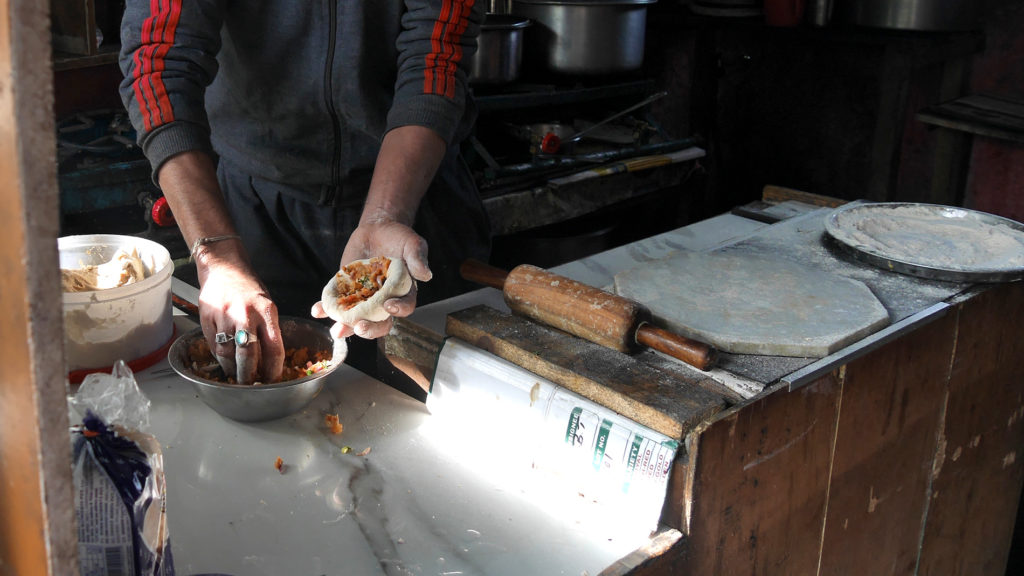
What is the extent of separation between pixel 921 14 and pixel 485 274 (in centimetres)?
325

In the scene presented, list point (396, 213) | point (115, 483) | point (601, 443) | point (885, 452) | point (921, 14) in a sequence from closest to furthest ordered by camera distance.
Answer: point (115, 483), point (601, 443), point (885, 452), point (396, 213), point (921, 14)

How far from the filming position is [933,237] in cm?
187

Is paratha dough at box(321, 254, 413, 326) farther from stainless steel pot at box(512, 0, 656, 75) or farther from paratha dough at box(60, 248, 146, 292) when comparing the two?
stainless steel pot at box(512, 0, 656, 75)

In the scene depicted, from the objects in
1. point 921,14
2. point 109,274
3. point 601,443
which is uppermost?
point 921,14

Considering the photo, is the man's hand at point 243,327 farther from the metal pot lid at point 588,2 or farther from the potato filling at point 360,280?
the metal pot lid at point 588,2

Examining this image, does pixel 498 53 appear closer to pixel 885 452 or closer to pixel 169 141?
pixel 169 141

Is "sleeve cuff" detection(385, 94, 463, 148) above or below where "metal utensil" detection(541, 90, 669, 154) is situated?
above

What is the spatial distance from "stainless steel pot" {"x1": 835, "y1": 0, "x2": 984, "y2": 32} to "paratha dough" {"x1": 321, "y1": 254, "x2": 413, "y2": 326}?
11.2 ft

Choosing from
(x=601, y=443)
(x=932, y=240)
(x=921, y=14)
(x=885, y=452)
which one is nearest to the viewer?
(x=601, y=443)

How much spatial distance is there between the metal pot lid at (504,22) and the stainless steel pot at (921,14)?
1.78 meters

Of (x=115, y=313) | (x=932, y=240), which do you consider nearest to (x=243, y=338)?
(x=115, y=313)

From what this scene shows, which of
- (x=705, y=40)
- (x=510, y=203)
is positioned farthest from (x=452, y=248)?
(x=705, y=40)

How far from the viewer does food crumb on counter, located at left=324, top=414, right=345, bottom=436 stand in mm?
1460

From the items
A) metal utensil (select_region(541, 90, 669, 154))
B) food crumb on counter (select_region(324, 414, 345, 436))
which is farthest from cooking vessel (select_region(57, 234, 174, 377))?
metal utensil (select_region(541, 90, 669, 154))
